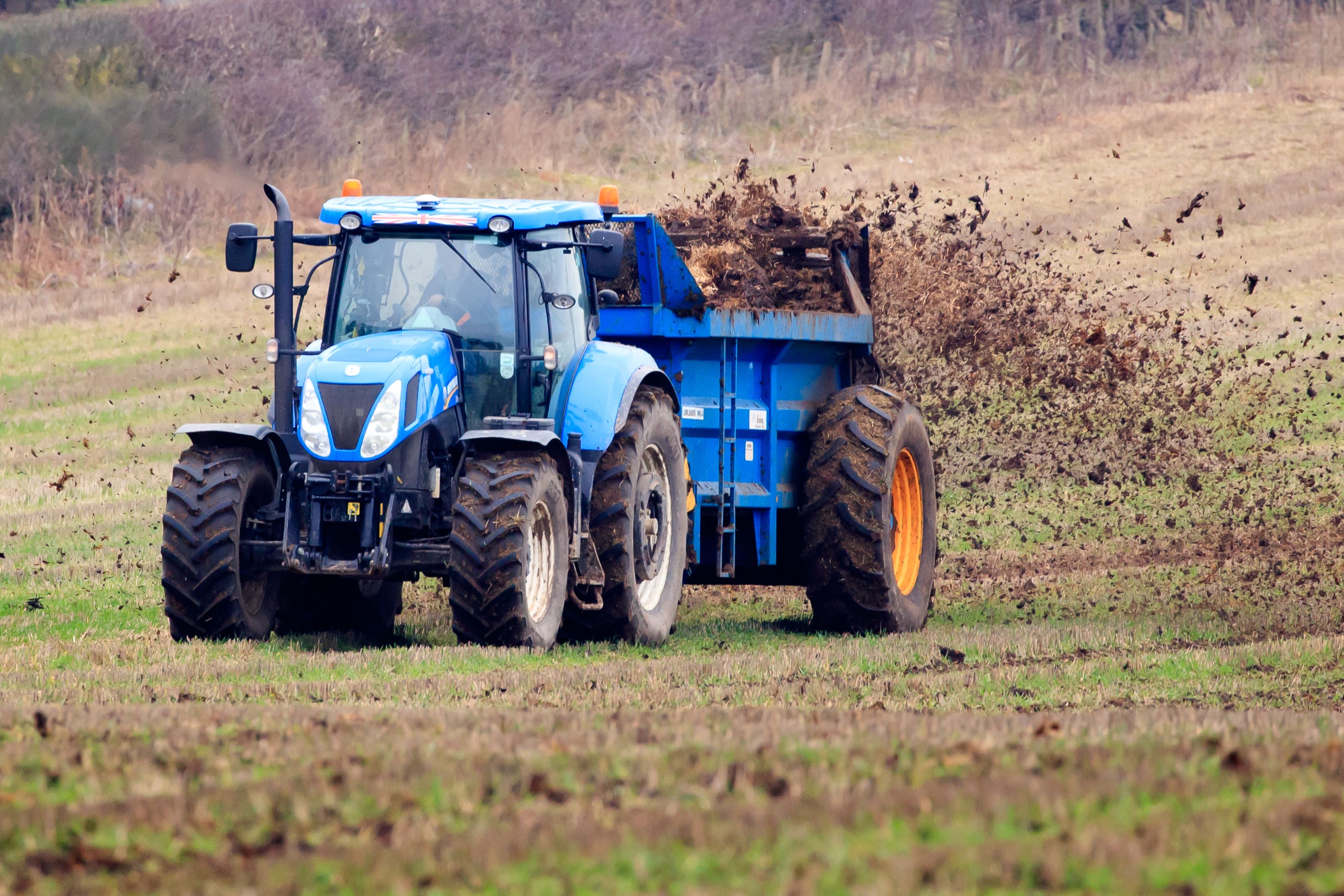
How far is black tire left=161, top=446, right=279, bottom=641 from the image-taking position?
27.8 feet

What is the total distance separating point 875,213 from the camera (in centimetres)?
2289

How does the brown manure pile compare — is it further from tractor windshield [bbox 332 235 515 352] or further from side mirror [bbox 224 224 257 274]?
side mirror [bbox 224 224 257 274]

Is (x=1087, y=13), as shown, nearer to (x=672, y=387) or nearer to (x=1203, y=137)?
(x=1203, y=137)

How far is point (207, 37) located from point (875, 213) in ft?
48.6

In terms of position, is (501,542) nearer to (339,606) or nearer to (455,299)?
(455,299)

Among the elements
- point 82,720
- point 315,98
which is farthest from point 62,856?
point 315,98

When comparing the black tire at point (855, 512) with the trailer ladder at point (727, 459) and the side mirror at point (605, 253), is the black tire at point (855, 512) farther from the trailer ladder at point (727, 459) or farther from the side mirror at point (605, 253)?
the side mirror at point (605, 253)

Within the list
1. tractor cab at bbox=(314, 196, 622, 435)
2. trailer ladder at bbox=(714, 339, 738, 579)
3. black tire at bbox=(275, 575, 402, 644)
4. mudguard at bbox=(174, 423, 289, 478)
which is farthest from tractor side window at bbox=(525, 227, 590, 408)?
black tire at bbox=(275, 575, 402, 644)

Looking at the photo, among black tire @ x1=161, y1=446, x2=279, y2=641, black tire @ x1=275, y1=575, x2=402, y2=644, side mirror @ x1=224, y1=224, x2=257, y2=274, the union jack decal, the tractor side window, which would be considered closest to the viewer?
black tire @ x1=161, y1=446, x2=279, y2=641

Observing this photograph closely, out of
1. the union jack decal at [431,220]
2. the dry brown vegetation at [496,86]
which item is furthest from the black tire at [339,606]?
the dry brown vegetation at [496,86]

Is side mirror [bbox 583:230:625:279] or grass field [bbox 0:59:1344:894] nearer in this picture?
grass field [bbox 0:59:1344:894]

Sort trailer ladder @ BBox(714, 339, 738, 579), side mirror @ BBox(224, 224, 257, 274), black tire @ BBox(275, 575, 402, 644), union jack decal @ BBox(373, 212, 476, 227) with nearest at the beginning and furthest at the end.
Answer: side mirror @ BBox(224, 224, 257, 274) < union jack decal @ BBox(373, 212, 476, 227) < black tire @ BBox(275, 575, 402, 644) < trailer ladder @ BBox(714, 339, 738, 579)

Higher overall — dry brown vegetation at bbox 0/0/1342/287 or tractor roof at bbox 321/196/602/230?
dry brown vegetation at bbox 0/0/1342/287

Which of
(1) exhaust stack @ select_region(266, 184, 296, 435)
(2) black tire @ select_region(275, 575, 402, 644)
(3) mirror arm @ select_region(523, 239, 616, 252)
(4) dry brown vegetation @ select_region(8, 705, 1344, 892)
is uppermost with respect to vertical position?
(3) mirror arm @ select_region(523, 239, 616, 252)
